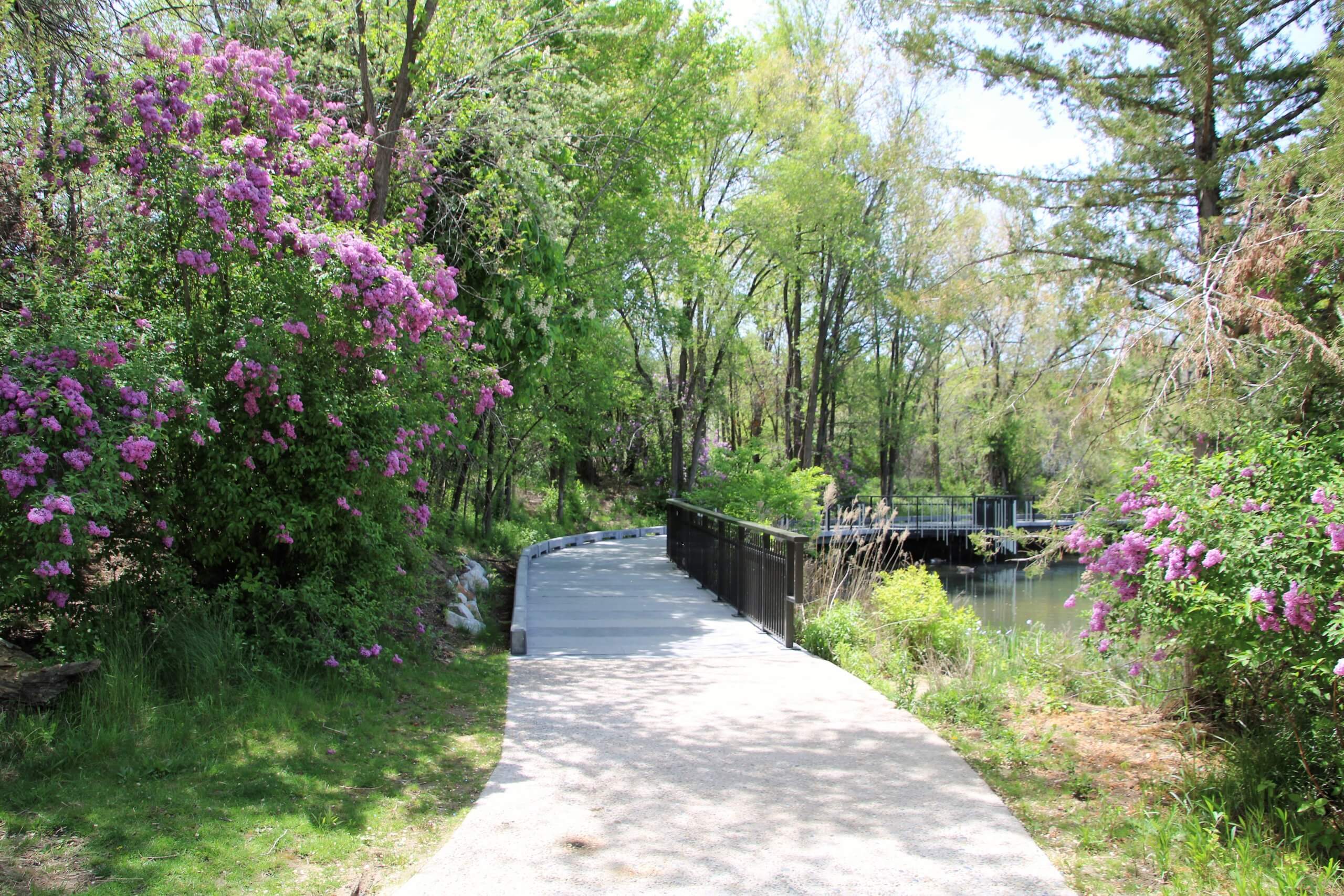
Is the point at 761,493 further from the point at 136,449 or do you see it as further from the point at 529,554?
the point at 136,449

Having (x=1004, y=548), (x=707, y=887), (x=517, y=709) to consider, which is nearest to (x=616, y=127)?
(x=517, y=709)

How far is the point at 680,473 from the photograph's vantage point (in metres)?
26.3

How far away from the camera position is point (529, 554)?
15695 mm

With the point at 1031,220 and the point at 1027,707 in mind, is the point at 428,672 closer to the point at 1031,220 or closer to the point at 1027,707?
the point at 1027,707

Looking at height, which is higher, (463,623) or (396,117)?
(396,117)

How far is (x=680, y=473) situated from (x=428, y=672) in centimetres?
1931

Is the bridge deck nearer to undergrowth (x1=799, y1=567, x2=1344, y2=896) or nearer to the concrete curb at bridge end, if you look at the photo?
the concrete curb at bridge end

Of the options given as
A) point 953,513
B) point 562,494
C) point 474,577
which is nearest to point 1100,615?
point 474,577

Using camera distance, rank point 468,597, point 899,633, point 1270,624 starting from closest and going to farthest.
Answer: point 1270,624 < point 899,633 < point 468,597

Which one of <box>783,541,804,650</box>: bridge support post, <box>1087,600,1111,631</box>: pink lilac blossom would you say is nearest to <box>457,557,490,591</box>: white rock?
<box>783,541,804,650</box>: bridge support post

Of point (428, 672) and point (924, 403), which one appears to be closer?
point (428, 672)

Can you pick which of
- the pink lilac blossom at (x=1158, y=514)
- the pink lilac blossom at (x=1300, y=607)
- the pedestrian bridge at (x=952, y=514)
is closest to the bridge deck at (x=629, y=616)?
the pink lilac blossom at (x=1158, y=514)

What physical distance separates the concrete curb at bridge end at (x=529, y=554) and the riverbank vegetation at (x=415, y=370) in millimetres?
328

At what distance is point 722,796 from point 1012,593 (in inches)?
715
